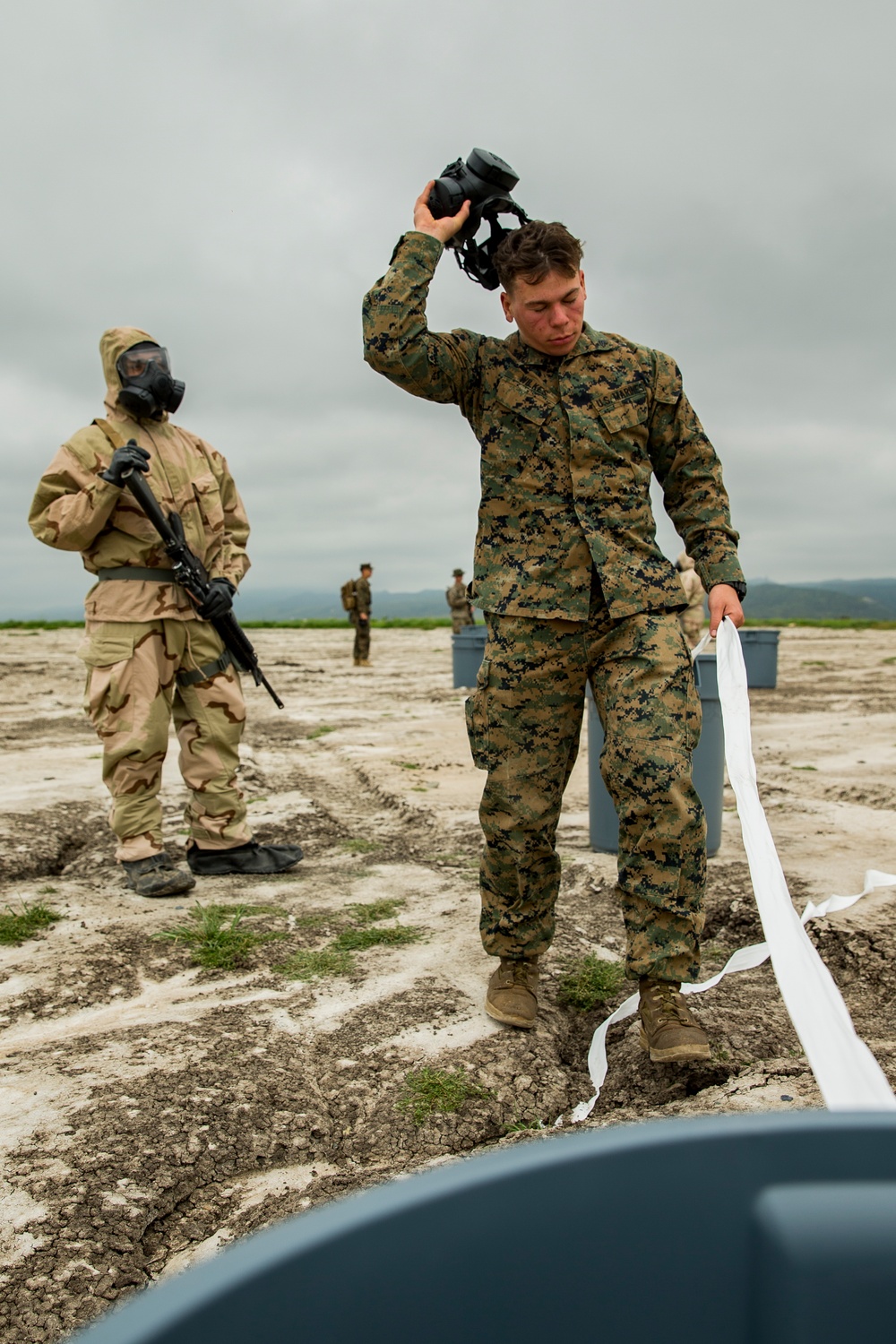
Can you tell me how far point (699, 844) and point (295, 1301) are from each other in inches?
80.1

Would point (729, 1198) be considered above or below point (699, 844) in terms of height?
above

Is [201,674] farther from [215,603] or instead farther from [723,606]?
[723,606]

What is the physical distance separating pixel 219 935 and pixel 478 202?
7.50ft

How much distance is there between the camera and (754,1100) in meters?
2.14

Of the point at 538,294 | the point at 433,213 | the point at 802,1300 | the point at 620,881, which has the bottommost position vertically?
the point at 620,881

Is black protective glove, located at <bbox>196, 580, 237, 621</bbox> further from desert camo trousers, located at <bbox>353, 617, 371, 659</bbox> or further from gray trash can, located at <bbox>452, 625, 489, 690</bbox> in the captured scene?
desert camo trousers, located at <bbox>353, 617, 371, 659</bbox>

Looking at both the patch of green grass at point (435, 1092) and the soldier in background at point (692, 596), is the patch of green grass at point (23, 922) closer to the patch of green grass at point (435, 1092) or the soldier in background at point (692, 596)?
the patch of green grass at point (435, 1092)

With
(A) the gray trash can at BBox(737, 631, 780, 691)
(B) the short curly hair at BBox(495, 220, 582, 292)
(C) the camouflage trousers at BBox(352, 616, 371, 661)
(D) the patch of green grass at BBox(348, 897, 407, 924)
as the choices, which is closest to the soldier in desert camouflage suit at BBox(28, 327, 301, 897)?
(D) the patch of green grass at BBox(348, 897, 407, 924)

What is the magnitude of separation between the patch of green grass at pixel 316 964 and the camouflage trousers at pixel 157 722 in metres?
1.06

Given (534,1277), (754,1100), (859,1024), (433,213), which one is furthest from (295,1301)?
(433,213)

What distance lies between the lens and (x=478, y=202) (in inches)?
105

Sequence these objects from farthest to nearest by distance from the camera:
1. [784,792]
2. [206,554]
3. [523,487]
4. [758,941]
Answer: [784,792] < [206,554] < [758,941] < [523,487]

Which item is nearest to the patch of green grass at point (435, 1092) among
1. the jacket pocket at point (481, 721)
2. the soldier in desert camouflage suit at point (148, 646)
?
the jacket pocket at point (481, 721)

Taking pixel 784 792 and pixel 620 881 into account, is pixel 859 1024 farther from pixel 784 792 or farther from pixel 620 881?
pixel 784 792
